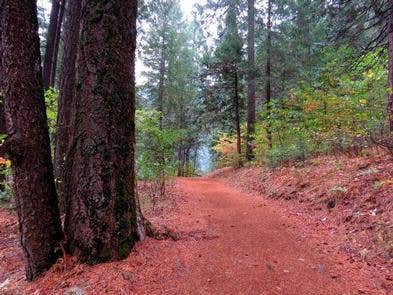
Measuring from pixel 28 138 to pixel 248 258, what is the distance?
9.39 ft

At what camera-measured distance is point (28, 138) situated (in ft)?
12.0

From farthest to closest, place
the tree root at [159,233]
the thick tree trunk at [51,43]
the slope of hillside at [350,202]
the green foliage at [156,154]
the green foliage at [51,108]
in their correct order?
the thick tree trunk at [51,43] < the green foliage at [51,108] < the green foliage at [156,154] < the tree root at [159,233] < the slope of hillside at [350,202]

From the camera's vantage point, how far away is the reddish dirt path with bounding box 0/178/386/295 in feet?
10.9

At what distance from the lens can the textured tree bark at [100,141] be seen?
3660 millimetres

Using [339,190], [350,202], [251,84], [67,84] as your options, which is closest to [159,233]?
[67,84]

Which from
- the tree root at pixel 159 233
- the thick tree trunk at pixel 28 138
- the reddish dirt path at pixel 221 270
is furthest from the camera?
the tree root at pixel 159 233

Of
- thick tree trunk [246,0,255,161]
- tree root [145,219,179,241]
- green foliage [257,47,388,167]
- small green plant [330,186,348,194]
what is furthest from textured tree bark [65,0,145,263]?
thick tree trunk [246,0,255,161]

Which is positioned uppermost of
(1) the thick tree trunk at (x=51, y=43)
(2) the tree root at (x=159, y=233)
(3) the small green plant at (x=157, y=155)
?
(1) the thick tree trunk at (x=51, y=43)

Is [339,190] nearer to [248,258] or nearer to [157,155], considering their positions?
[248,258]

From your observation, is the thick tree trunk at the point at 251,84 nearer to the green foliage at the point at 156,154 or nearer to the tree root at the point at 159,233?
the green foliage at the point at 156,154

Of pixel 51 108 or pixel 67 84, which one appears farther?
pixel 51 108

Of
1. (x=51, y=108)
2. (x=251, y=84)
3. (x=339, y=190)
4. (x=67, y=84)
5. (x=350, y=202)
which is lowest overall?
(x=350, y=202)

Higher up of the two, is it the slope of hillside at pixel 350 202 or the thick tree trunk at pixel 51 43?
the thick tree trunk at pixel 51 43

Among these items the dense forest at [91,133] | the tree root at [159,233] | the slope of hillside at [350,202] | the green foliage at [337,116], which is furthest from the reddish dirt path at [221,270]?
the green foliage at [337,116]
